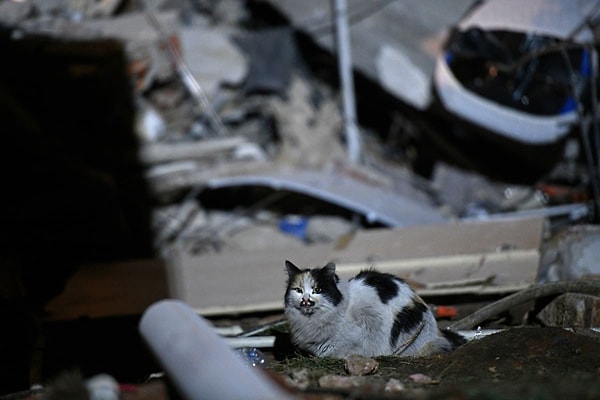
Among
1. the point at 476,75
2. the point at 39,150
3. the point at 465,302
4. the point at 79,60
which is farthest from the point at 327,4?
the point at 465,302

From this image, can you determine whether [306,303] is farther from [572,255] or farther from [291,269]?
[572,255]

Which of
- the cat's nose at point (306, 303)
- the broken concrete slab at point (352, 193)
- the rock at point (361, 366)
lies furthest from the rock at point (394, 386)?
the broken concrete slab at point (352, 193)

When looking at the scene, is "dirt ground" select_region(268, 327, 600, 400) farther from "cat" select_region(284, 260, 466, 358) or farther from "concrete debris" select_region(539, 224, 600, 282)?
"concrete debris" select_region(539, 224, 600, 282)

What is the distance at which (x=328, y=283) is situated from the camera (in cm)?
300

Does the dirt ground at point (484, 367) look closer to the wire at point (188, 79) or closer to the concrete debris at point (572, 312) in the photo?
the concrete debris at point (572, 312)

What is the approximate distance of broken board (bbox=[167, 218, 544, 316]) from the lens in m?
4.43

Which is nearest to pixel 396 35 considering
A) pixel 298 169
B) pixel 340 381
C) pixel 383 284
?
pixel 298 169

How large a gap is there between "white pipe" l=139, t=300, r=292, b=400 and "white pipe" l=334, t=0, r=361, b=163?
5.42 metres

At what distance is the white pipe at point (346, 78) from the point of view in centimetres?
753

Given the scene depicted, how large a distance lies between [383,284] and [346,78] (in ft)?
16.1

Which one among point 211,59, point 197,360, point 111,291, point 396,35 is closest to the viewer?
point 197,360

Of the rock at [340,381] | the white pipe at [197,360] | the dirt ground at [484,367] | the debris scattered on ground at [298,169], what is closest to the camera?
the white pipe at [197,360]

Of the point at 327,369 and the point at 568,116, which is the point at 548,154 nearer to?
the point at 568,116

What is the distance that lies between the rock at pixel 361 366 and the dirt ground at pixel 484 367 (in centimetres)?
3
